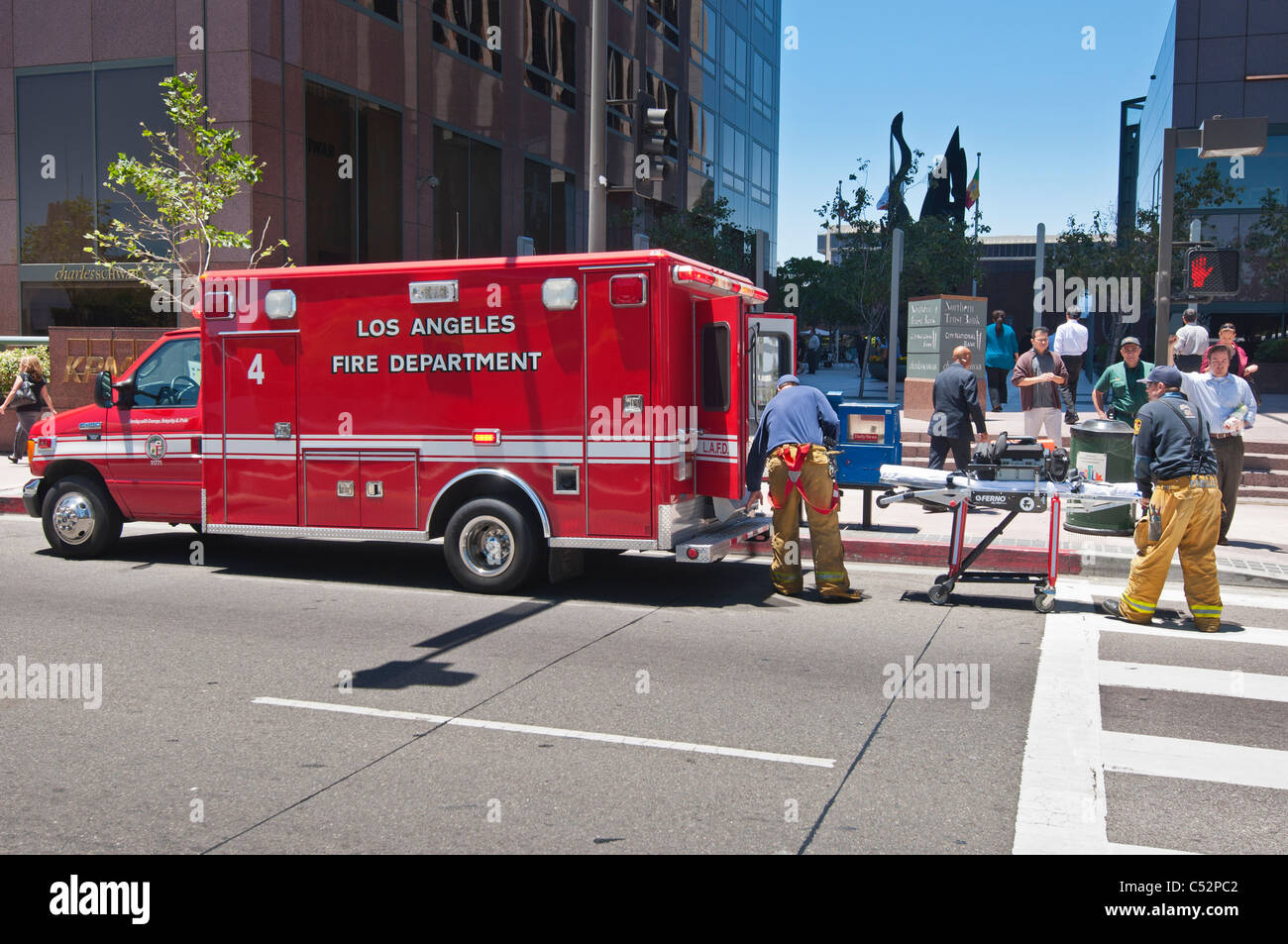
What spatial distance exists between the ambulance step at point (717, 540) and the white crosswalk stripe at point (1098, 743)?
8.25 ft

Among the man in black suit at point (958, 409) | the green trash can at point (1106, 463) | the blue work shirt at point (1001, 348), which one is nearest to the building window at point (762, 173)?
the blue work shirt at point (1001, 348)

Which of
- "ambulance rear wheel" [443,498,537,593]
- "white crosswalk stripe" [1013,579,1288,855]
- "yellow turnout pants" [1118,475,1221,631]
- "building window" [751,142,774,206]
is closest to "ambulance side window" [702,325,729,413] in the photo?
"ambulance rear wheel" [443,498,537,593]

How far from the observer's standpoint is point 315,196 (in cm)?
2066

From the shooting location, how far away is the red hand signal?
12.2 m

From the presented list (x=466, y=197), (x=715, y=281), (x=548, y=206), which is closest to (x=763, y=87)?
(x=548, y=206)

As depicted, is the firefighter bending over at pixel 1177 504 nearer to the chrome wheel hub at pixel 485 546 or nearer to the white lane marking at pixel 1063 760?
the white lane marking at pixel 1063 760

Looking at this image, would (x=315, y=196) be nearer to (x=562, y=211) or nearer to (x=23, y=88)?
(x=23, y=88)

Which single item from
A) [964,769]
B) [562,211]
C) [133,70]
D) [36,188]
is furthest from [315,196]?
[964,769]

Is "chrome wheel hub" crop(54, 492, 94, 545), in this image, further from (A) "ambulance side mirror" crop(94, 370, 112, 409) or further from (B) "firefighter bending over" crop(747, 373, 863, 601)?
(B) "firefighter bending over" crop(747, 373, 863, 601)

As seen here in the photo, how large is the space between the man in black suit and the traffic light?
8.07 ft

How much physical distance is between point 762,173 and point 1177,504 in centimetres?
4332

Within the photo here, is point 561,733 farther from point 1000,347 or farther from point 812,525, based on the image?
point 1000,347

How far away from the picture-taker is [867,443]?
40.5 ft
